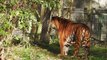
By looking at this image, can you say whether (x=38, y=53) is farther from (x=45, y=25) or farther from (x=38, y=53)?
(x=45, y=25)

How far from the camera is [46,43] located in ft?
56.2

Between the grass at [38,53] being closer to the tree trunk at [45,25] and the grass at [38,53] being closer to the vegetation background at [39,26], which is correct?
the vegetation background at [39,26]

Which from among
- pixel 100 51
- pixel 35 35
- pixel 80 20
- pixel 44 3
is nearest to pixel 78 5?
pixel 80 20

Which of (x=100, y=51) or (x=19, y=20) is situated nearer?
(x=19, y=20)

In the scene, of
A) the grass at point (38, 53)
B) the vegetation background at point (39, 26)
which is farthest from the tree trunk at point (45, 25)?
the grass at point (38, 53)

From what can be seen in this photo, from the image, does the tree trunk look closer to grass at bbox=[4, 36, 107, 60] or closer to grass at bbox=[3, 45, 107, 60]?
grass at bbox=[4, 36, 107, 60]

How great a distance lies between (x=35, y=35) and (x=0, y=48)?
28.1 feet

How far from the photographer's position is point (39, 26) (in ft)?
58.7

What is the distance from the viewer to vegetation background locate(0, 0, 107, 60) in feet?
29.8

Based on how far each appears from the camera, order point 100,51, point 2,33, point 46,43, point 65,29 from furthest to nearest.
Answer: point 46,43
point 100,51
point 65,29
point 2,33

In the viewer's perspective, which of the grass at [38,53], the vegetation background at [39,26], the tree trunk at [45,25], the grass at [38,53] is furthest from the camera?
the tree trunk at [45,25]

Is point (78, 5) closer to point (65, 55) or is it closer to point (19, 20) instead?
point (65, 55)

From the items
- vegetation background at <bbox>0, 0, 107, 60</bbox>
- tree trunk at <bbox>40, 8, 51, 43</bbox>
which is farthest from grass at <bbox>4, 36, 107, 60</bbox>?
tree trunk at <bbox>40, 8, 51, 43</bbox>

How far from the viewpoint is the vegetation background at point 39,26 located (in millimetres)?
9078
